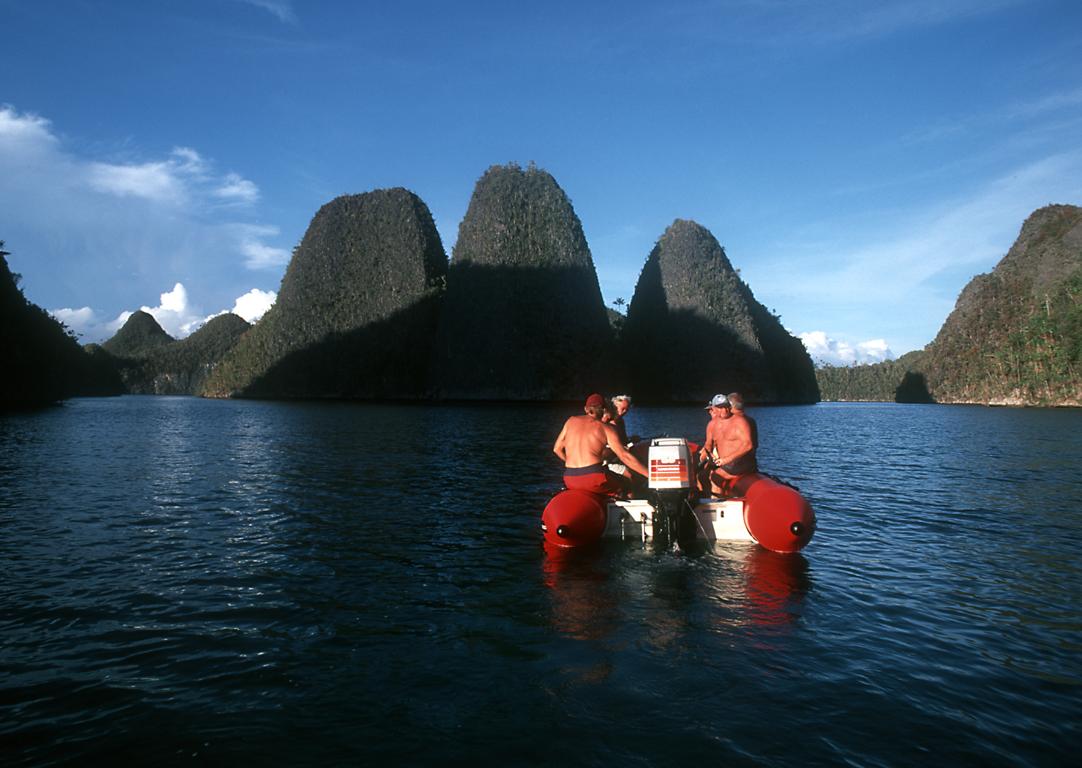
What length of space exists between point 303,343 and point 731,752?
156862 millimetres

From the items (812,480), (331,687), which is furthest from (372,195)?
(331,687)

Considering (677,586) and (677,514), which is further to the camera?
(677,514)

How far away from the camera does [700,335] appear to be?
5315 inches

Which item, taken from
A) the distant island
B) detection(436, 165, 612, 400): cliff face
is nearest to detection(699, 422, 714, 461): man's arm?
detection(436, 165, 612, 400): cliff face

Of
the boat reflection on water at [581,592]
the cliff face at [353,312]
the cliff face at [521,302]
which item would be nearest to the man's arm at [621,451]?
the boat reflection on water at [581,592]

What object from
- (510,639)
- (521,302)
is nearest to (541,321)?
(521,302)

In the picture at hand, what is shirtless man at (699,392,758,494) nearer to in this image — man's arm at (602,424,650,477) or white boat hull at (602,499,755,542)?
white boat hull at (602,499,755,542)

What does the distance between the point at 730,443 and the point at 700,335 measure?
126 meters

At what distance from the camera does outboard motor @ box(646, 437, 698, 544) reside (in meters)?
10.9

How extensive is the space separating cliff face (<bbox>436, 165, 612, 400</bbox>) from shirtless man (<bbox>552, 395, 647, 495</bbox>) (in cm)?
10849

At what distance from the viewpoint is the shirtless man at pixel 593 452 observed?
1150cm

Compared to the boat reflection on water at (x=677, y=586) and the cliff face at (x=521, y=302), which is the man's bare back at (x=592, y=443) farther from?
the cliff face at (x=521, y=302)

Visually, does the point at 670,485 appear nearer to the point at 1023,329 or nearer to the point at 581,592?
the point at 581,592

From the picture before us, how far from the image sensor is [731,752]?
198 inches
